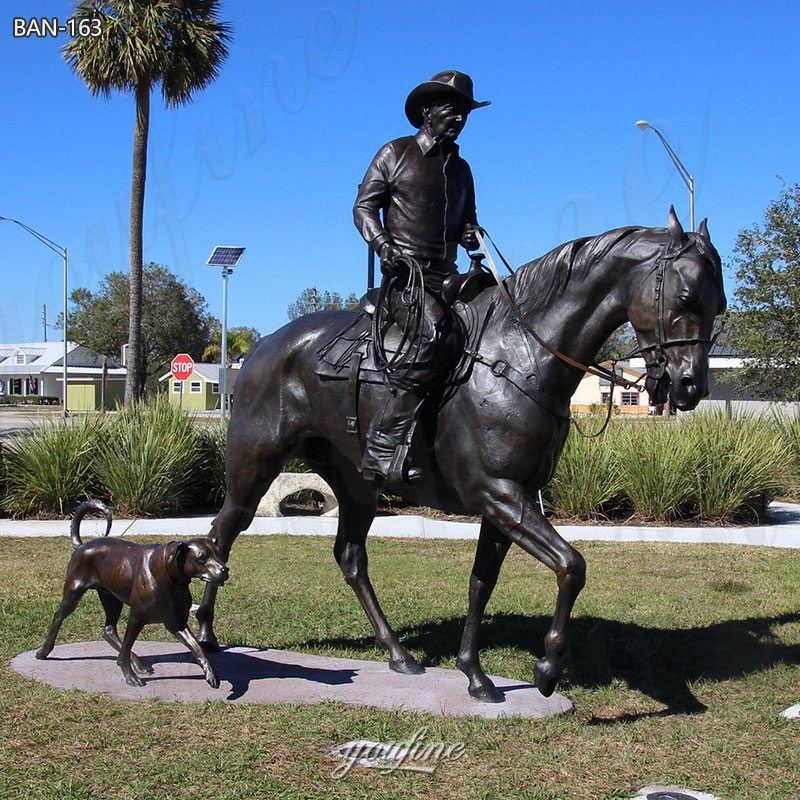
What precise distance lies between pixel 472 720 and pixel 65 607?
261 cm

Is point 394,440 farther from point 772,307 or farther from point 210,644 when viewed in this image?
point 772,307

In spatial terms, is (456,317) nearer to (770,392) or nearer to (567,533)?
(567,533)

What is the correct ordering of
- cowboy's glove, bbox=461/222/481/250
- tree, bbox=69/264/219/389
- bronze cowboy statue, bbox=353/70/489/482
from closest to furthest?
bronze cowboy statue, bbox=353/70/489/482 → cowboy's glove, bbox=461/222/481/250 → tree, bbox=69/264/219/389

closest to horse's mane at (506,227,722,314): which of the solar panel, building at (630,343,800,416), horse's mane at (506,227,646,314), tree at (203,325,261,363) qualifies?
horse's mane at (506,227,646,314)

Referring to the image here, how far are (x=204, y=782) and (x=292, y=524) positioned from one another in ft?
30.0

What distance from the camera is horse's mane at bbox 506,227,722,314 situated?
4910mm

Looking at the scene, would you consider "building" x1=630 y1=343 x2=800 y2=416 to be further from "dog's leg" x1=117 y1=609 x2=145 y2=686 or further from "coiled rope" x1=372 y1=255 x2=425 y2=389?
"dog's leg" x1=117 y1=609 x2=145 y2=686

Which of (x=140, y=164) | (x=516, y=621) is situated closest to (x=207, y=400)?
(x=140, y=164)

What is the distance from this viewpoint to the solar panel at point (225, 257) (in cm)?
2142

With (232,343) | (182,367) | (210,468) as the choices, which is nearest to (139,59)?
(182,367)

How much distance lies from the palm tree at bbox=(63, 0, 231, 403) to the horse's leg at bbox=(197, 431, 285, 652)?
15911mm

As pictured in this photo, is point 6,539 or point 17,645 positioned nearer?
point 17,645

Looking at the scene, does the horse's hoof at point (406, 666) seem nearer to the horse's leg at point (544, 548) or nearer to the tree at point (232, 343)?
the horse's leg at point (544, 548)

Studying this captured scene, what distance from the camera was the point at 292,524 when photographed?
13.3 m
